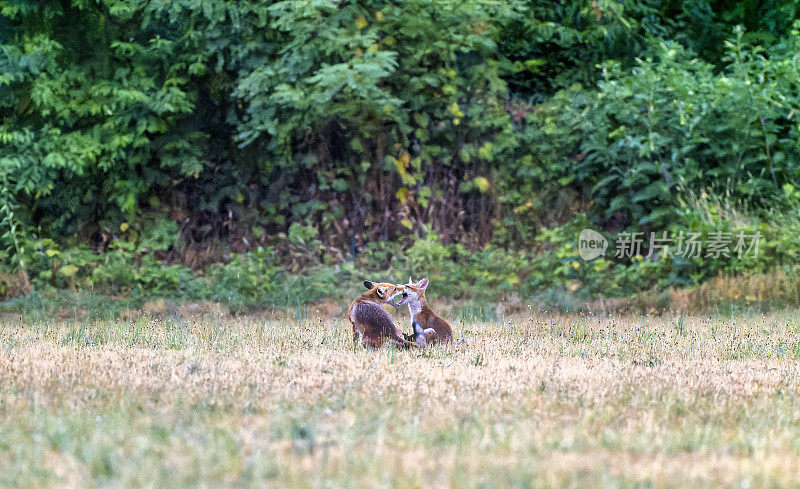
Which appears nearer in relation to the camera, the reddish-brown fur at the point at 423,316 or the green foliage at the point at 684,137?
the reddish-brown fur at the point at 423,316

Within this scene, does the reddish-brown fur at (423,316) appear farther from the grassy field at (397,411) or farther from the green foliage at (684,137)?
the green foliage at (684,137)

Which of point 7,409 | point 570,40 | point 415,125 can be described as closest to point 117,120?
point 415,125

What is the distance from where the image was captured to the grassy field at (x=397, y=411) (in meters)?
4.05

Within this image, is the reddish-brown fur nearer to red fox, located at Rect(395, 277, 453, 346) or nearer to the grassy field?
red fox, located at Rect(395, 277, 453, 346)

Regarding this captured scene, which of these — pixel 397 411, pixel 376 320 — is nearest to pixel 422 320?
pixel 376 320

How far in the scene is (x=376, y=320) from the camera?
759 cm

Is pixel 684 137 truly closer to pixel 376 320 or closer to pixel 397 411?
pixel 376 320

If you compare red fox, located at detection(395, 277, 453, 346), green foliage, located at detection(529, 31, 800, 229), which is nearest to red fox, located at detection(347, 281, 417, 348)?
red fox, located at detection(395, 277, 453, 346)

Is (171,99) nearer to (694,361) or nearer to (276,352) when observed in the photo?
(276,352)

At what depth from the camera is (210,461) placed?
13.6ft

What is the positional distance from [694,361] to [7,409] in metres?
4.84

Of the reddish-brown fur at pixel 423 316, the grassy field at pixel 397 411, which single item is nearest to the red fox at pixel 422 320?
the reddish-brown fur at pixel 423 316

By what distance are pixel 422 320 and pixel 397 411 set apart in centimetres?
254

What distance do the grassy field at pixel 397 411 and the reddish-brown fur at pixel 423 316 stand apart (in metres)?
0.18
